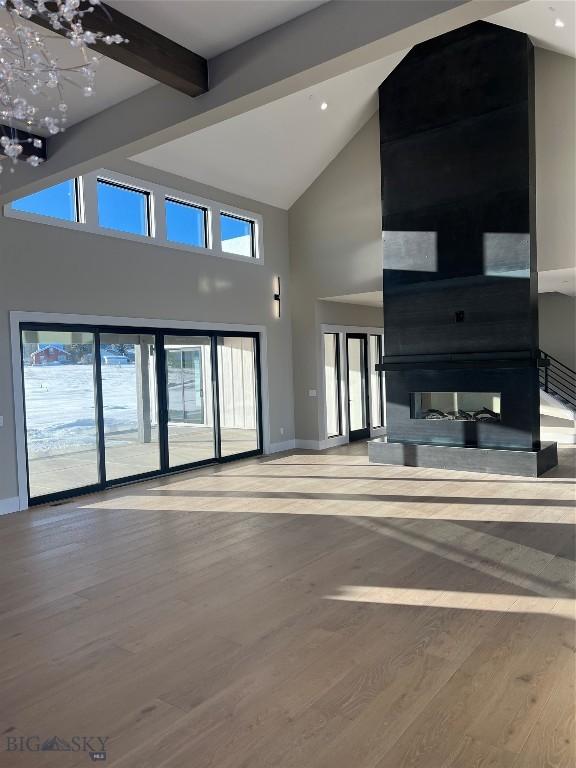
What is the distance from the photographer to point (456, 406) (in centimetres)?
851

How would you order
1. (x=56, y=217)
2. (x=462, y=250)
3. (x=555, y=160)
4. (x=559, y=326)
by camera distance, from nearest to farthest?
(x=56, y=217) < (x=555, y=160) < (x=462, y=250) < (x=559, y=326)

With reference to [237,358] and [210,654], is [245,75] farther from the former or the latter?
[237,358]

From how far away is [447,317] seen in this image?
8312 millimetres

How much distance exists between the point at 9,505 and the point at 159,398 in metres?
2.55

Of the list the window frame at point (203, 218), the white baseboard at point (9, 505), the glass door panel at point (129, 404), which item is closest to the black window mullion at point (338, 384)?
the window frame at point (203, 218)

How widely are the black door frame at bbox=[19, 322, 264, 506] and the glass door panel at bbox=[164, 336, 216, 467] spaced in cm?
8

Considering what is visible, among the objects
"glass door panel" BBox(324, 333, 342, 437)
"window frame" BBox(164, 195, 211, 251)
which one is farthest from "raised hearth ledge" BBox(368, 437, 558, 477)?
"window frame" BBox(164, 195, 211, 251)

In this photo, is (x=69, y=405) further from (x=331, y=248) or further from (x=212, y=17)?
(x=331, y=248)

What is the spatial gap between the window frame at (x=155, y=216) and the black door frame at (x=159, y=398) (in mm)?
1243

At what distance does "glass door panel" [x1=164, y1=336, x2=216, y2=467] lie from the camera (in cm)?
859

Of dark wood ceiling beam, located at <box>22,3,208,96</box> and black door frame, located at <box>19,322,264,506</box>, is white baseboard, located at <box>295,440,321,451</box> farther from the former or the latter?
dark wood ceiling beam, located at <box>22,3,208,96</box>

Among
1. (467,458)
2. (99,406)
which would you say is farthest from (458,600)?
(99,406)

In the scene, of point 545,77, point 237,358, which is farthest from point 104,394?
point 545,77

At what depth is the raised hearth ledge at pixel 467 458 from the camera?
757cm
